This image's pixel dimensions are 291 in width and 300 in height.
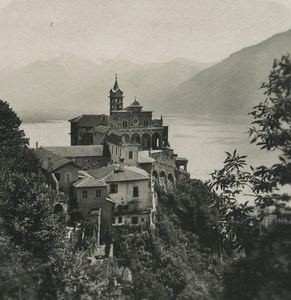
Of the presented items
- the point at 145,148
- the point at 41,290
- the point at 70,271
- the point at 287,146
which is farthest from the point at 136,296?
the point at 145,148

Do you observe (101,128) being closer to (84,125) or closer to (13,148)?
(84,125)

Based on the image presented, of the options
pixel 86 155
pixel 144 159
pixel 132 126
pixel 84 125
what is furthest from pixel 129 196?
pixel 84 125

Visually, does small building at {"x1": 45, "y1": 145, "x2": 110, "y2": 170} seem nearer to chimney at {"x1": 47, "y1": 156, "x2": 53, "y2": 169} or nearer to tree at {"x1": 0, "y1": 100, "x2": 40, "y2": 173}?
chimney at {"x1": 47, "y1": 156, "x2": 53, "y2": 169}

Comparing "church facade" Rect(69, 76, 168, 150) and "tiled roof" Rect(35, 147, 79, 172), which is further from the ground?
"church facade" Rect(69, 76, 168, 150)

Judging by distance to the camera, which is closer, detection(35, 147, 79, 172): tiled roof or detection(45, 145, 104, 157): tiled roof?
detection(35, 147, 79, 172): tiled roof

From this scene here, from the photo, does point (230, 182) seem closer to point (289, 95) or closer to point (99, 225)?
point (289, 95)

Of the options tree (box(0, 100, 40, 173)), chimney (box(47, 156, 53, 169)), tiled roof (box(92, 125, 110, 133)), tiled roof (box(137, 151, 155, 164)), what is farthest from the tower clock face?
chimney (box(47, 156, 53, 169))

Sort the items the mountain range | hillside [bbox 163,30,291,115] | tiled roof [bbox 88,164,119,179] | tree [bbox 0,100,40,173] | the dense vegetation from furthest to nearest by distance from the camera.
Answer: the mountain range → hillside [bbox 163,30,291,115] → tiled roof [bbox 88,164,119,179] → tree [bbox 0,100,40,173] → the dense vegetation
